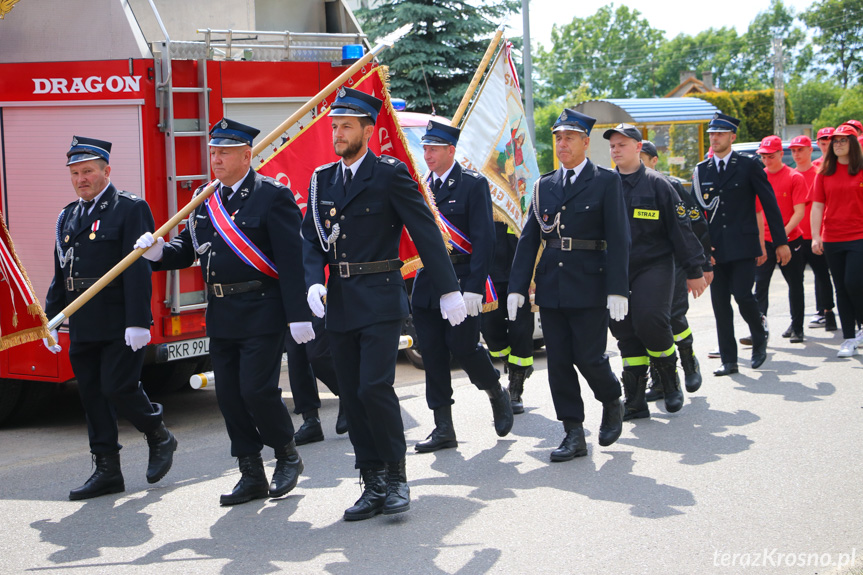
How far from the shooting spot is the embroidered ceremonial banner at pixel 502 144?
8281 mm

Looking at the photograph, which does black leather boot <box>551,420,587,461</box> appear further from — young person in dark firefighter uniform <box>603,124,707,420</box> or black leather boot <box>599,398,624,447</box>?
young person in dark firefighter uniform <box>603,124,707,420</box>

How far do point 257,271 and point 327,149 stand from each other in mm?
1723

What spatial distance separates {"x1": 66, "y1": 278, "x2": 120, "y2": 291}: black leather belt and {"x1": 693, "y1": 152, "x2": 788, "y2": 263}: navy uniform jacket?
531 centimetres

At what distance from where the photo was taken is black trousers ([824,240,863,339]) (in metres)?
9.75

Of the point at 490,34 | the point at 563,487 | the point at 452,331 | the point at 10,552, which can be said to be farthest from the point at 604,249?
the point at 490,34

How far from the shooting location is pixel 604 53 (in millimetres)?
106062

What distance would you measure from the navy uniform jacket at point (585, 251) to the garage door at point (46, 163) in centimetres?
293

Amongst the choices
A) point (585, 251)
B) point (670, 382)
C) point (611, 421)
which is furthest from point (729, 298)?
point (585, 251)

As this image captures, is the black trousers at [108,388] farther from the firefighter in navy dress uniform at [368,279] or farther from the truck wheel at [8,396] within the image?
A: the truck wheel at [8,396]

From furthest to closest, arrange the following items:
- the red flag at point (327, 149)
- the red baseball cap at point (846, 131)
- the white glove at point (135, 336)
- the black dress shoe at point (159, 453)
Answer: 1. the red baseball cap at point (846, 131)
2. the red flag at point (327, 149)
3. the black dress shoe at point (159, 453)
4. the white glove at point (135, 336)

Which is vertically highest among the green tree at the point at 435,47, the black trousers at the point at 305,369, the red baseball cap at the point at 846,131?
the green tree at the point at 435,47

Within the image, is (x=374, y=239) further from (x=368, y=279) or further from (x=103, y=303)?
(x=103, y=303)

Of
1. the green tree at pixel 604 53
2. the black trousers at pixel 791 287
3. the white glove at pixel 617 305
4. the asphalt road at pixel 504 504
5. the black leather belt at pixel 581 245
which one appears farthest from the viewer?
the green tree at pixel 604 53

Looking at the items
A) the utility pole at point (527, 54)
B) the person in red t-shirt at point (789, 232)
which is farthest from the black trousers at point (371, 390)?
the utility pole at point (527, 54)
